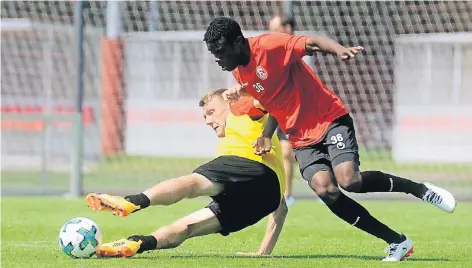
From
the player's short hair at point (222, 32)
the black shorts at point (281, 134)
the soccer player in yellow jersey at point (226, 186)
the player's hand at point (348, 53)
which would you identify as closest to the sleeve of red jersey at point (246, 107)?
the soccer player in yellow jersey at point (226, 186)

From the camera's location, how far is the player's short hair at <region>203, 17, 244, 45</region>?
24.5 ft

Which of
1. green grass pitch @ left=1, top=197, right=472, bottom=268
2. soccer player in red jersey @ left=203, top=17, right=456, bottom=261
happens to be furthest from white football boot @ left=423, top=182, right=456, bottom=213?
green grass pitch @ left=1, top=197, right=472, bottom=268

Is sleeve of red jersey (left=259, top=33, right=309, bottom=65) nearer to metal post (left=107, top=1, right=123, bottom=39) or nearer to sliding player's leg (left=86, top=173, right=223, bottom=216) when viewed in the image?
sliding player's leg (left=86, top=173, right=223, bottom=216)

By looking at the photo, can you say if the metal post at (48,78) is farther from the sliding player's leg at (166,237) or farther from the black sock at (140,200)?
the black sock at (140,200)

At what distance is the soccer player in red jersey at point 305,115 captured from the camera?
24.9 ft

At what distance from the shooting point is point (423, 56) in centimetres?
1934

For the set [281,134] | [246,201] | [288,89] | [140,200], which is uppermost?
[288,89]

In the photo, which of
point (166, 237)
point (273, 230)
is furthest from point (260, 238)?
point (166, 237)

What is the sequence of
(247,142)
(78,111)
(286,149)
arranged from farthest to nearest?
(78,111) → (286,149) → (247,142)

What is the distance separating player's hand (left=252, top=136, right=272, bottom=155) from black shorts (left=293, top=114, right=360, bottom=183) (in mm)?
436

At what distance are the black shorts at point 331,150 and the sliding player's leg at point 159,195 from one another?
0.69 metres

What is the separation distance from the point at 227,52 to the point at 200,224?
53.0 inches

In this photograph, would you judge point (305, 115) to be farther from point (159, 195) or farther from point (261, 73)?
point (159, 195)

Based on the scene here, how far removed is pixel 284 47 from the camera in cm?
763
